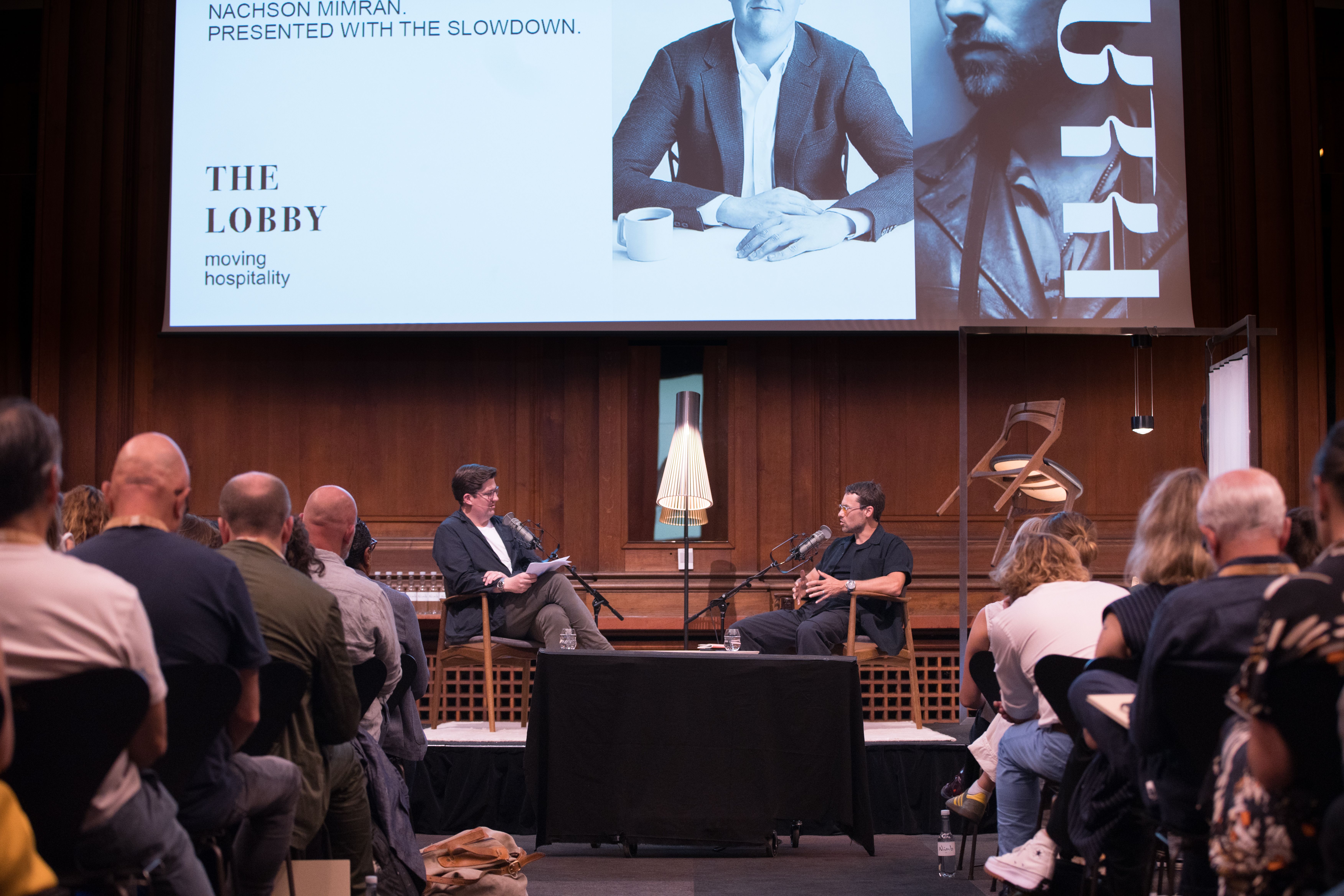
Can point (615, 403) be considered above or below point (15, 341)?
below

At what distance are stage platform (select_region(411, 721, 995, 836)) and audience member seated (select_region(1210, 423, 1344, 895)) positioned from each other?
2.87m

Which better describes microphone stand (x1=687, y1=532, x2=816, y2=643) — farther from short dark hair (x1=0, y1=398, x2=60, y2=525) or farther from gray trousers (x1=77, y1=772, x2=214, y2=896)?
short dark hair (x1=0, y1=398, x2=60, y2=525)

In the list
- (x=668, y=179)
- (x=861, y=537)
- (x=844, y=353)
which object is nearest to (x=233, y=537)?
(x=861, y=537)

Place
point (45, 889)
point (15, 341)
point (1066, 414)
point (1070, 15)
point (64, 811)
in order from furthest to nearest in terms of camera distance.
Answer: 1. point (15, 341)
2. point (1066, 414)
3. point (1070, 15)
4. point (64, 811)
5. point (45, 889)

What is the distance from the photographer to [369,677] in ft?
9.84

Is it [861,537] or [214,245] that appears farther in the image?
[214,245]

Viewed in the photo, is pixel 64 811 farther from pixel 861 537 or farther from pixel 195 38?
pixel 195 38

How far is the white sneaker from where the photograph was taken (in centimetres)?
282

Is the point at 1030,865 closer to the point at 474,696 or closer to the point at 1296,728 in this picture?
the point at 1296,728

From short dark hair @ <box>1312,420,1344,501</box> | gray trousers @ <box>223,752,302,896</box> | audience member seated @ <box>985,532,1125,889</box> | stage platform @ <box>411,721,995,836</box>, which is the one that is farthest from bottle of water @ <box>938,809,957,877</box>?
short dark hair @ <box>1312,420,1344,501</box>

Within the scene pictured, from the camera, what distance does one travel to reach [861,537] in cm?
562

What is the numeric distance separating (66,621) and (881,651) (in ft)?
13.1

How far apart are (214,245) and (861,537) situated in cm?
366

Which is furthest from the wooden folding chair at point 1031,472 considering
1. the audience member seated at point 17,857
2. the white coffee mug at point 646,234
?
the audience member seated at point 17,857
